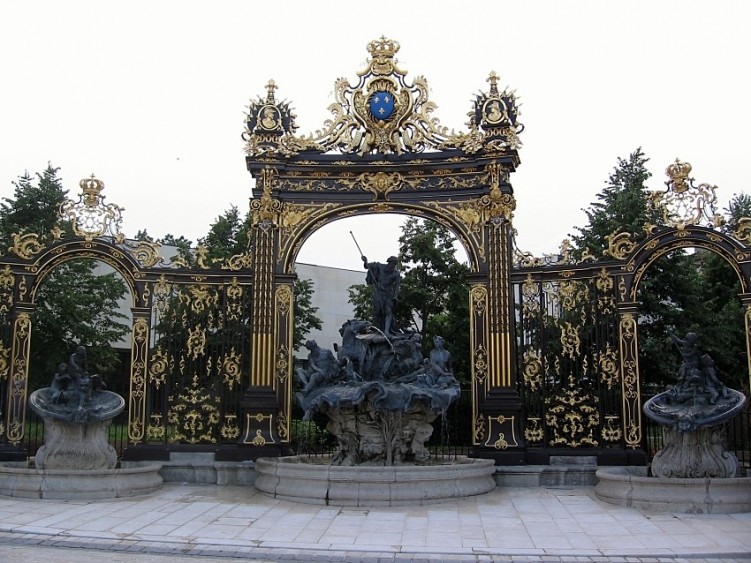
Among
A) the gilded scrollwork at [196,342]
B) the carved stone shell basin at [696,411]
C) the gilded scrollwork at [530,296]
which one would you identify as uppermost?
the gilded scrollwork at [530,296]

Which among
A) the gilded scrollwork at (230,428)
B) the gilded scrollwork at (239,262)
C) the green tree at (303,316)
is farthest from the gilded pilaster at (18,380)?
the green tree at (303,316)

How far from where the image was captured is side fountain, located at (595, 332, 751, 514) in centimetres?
980

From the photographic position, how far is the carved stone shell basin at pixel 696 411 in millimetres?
10102

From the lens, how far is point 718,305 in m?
19.7

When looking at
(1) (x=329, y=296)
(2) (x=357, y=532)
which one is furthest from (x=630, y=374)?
(1) (x=329, y=296)

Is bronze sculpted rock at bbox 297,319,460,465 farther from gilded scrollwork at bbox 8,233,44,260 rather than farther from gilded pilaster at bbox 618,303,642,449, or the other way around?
gilded scrollwork at bbox 8,233,44,260

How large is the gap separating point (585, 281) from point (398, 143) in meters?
4.18

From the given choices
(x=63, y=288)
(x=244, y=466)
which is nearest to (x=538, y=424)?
(x=244, y=466)

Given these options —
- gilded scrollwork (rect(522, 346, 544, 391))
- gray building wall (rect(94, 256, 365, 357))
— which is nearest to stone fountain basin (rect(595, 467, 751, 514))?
gilded scrollwork (rect(522, 346, 544, 391))

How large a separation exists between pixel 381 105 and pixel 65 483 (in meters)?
8.26

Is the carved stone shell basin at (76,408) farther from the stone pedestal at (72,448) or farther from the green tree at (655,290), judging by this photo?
the green tree at (655,290)

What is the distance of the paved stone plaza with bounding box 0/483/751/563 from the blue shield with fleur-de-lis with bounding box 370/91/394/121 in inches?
280

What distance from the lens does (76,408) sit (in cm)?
1130

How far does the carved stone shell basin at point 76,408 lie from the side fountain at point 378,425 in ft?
7.69
